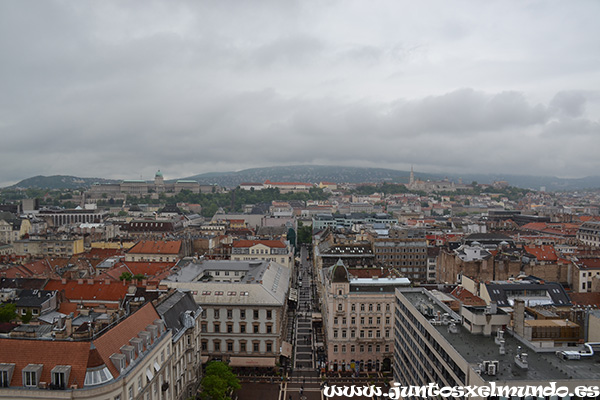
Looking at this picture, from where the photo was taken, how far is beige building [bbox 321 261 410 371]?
68.6 meters

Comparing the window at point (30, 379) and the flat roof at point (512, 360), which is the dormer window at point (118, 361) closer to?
the window at point (30, 379)

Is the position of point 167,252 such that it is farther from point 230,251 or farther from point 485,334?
point 485,334

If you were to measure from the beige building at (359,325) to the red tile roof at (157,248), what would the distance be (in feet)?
186

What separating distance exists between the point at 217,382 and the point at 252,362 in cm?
1601

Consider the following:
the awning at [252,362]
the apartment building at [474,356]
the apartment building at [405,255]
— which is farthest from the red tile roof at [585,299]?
the awning at [252,362]

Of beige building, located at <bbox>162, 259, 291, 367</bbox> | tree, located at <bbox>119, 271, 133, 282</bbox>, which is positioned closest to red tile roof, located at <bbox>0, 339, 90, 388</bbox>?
beige building, located at <bbox>162, 259, 291, 367</bbox>

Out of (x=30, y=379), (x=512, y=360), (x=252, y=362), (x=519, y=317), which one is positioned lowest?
(x=252, y=362)

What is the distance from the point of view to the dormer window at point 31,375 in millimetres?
34562

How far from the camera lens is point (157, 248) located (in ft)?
379

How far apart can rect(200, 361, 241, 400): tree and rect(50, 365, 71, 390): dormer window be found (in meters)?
20.3

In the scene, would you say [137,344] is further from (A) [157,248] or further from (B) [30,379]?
(A) [157,248]

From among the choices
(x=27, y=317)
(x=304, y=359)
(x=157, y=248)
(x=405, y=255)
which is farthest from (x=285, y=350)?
(x=157, y=248)

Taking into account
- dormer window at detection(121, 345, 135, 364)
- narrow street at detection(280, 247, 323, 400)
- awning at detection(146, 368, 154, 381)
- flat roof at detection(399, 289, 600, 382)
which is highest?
flat roof at detection(399, 289, 600, 382)

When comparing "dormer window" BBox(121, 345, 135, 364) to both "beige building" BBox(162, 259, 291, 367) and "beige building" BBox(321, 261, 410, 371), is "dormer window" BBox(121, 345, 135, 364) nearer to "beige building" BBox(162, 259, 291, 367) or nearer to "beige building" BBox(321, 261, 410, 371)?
"beige building" BBox(162, 259, 291, 367)
